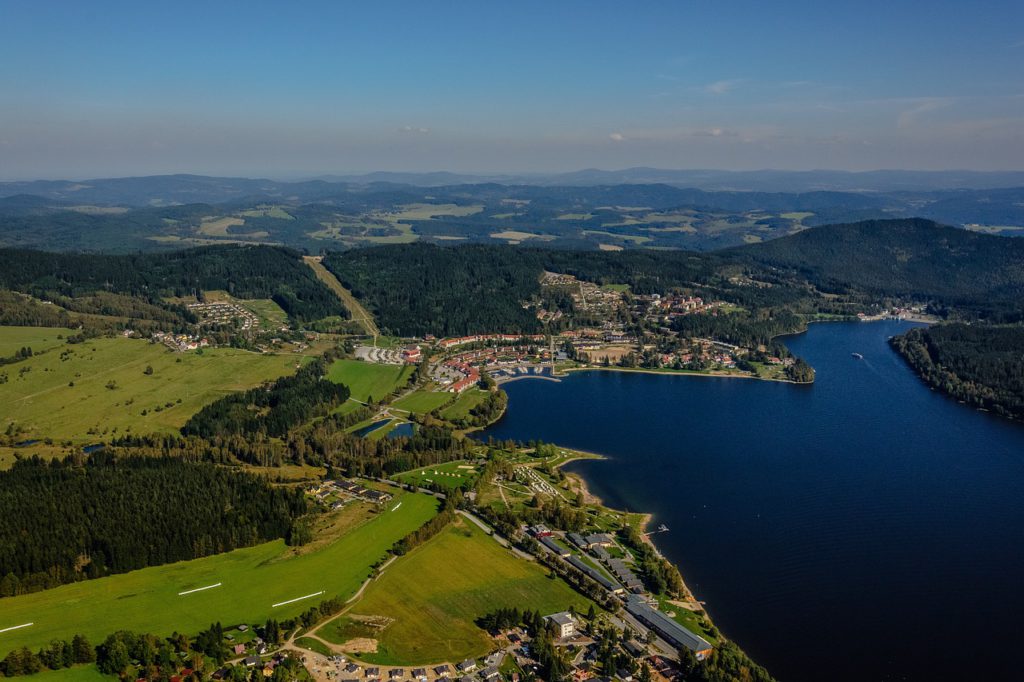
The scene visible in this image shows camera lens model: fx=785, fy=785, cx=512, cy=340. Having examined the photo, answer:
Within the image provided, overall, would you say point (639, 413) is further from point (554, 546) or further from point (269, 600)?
point (269, 600)

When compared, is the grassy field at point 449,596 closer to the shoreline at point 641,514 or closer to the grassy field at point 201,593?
the grassy field at point 201,593

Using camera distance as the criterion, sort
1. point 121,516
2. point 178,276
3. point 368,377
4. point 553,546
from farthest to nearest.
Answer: point 178,276 < point 368,377 < point 121,516 < point 553,546

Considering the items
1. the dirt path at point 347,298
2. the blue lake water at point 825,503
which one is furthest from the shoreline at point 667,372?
the dirt path at point 347,298

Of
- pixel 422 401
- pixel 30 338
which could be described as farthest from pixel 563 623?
pixel 30 338

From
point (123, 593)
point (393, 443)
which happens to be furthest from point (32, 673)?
point (393, 443)

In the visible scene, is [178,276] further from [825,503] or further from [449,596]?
[825,503]

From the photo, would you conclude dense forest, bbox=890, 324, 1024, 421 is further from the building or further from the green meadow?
the green meadow
